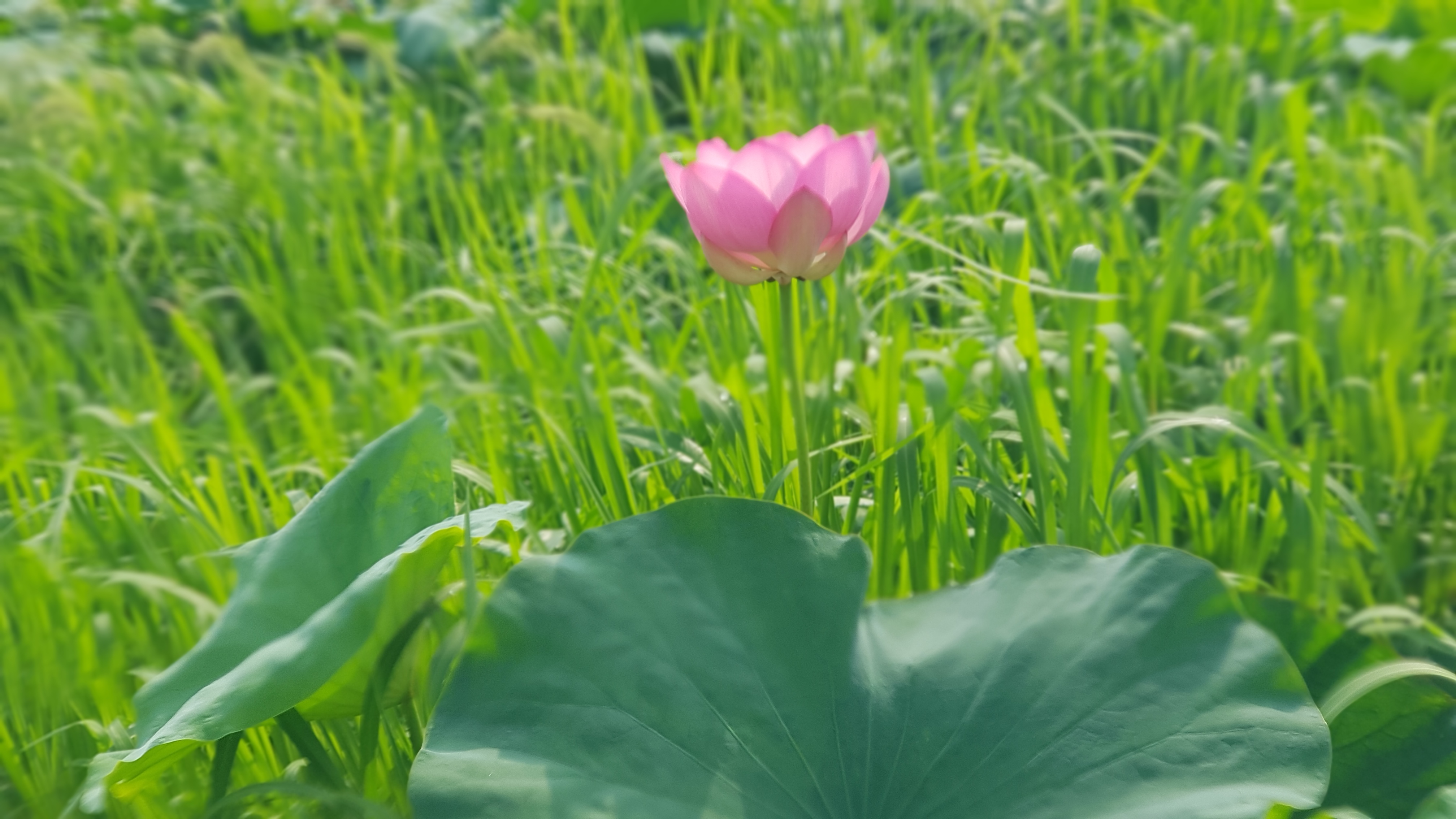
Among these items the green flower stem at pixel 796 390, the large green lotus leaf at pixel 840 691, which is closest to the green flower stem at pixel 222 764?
the large green lotus leaf at pixel 840 691

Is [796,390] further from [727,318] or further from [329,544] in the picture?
[727,318]

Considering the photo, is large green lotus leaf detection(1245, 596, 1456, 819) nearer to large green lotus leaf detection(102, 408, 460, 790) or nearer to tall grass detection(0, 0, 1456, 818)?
tall grass detection(0, 0, 1456, 818)

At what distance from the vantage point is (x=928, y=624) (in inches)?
24.2

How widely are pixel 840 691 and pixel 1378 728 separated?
321mm

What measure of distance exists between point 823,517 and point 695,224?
0.29 metres

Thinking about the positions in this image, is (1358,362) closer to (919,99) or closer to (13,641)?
(919,99)

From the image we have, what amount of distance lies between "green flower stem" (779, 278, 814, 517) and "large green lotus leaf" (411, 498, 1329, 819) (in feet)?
0.32

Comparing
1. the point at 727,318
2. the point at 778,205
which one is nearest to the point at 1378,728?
the point at 778,205

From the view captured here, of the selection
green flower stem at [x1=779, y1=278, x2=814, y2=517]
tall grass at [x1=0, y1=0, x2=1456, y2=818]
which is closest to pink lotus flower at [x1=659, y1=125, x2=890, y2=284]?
green flower stem at [x1=779, y1=278, x2=814, y2=517]

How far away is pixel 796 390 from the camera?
2.27 feet

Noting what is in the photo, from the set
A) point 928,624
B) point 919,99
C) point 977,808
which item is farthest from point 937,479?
point 919,99

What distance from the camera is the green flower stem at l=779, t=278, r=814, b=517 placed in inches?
26.6

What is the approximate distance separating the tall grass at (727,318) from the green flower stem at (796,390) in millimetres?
62

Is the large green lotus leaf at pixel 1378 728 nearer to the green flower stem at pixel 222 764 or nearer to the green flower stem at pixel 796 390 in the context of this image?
the green flower stem at pixel 796 390
